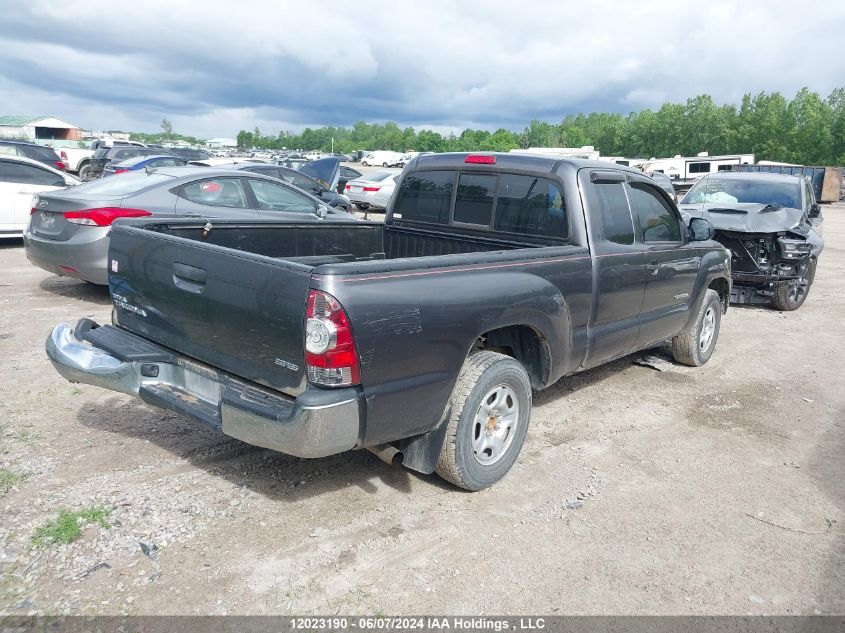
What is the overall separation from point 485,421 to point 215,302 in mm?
1623

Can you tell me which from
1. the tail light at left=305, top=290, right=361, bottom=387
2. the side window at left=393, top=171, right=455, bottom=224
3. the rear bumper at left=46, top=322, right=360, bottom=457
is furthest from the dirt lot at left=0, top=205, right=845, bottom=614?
the side window at left=393, top=171, right=455, bottom=224

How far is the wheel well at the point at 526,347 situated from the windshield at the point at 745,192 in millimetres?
7573

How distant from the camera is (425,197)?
534 cm

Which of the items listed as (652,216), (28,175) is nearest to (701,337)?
(652,216)

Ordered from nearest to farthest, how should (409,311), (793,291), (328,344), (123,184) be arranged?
1. (328,344)
2. (409,311)
3. (123,184)
4. (793,291)

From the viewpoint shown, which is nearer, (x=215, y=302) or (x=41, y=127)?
(x=215, y=302)

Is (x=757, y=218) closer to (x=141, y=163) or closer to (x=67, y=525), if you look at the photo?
(x=67, y=525)

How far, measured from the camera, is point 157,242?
11.9 ft

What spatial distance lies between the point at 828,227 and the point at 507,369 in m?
25.0

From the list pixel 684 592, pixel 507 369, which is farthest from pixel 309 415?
pixel 684 592

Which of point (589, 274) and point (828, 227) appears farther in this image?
point (828, 227)

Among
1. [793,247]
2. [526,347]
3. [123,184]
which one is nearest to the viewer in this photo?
[526,347]

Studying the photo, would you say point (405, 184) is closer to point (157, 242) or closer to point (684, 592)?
point (157, 242)

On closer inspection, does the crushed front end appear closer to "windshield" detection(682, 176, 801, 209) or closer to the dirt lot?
"windshield" detection(682, 176, 801, 209)
